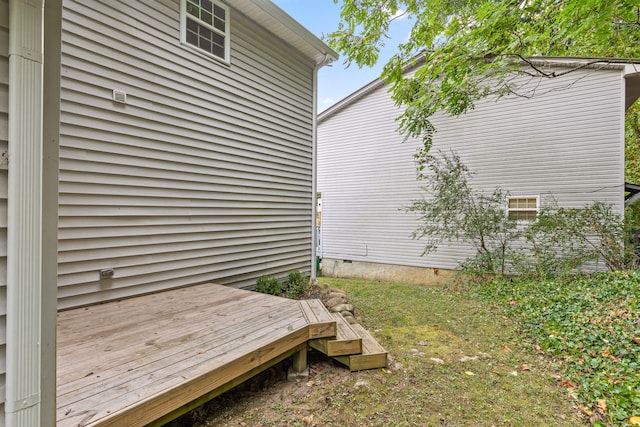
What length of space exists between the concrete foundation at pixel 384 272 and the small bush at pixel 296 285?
389cm

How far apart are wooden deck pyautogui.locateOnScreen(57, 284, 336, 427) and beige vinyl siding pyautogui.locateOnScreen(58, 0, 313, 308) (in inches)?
23.7

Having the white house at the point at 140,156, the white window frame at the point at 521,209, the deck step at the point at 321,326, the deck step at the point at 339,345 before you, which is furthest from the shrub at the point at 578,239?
the deck step at the point at 321,326

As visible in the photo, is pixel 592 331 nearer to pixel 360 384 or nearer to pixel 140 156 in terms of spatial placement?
pixel 360 384

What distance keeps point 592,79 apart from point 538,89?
933mm

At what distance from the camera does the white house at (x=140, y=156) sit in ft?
3.41

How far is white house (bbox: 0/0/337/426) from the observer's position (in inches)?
40.9

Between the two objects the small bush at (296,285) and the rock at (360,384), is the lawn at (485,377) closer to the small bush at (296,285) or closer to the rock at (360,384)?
the rock at (360,384)

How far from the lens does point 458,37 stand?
4352mm

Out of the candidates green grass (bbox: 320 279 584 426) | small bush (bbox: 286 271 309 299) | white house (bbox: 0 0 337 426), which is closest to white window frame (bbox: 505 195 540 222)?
green grass (bbox: 320 279 584 426)

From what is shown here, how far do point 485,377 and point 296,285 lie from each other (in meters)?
3.01

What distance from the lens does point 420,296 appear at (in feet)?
19.2

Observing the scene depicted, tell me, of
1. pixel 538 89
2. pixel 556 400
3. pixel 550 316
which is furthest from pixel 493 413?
pixel 538 89

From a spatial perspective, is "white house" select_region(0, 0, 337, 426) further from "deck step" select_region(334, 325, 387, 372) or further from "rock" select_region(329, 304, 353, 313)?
"deck step" select_region(334, 325, 387, 372)

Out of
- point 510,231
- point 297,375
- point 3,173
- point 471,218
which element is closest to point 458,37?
point 471,218
